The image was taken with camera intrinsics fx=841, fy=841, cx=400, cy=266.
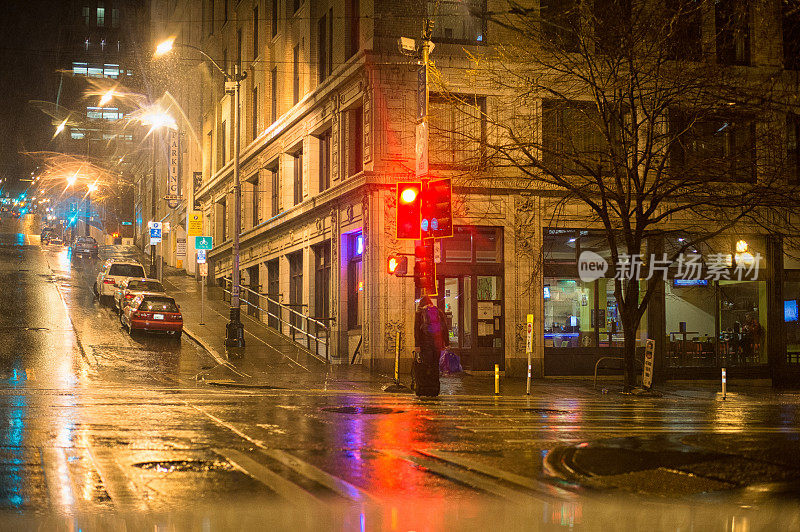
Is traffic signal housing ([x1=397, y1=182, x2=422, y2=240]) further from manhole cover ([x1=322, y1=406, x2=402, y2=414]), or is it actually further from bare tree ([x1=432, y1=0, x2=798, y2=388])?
manhole cover ([x1=322, y1=406, x2=402, y2=414])

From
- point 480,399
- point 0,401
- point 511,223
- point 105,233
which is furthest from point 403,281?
point 105,233

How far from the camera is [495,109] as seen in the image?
27719 mm

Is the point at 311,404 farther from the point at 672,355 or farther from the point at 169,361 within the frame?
the point at 672,355

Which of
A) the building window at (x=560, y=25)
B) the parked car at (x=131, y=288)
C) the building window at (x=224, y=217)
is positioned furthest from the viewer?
the building window at (x=224, y=217)

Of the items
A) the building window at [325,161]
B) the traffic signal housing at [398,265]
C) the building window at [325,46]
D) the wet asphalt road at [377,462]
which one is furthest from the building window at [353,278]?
the wet asphalt road at [377,462]

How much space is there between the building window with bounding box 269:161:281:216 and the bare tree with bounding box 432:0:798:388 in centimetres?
1423

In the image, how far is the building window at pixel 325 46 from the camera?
105 feet

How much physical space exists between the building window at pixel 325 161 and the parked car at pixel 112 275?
468 inches

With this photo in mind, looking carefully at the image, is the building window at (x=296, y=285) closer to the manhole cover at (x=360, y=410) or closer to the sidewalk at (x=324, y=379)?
the sidewalk at (x=324, y=379)

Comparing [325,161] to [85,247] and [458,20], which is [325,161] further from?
[85,247]

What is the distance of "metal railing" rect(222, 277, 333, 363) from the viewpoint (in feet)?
101

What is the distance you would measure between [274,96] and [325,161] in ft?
28.3

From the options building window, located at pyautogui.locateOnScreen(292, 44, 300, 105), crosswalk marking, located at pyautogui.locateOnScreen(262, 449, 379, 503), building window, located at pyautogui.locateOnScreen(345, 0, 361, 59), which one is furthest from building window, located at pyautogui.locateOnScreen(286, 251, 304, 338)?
crosswalk marking, located at pyautogui.locateOnScreen(262, 449, 379, 503)

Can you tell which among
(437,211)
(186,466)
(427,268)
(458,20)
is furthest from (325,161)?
(186,466)
